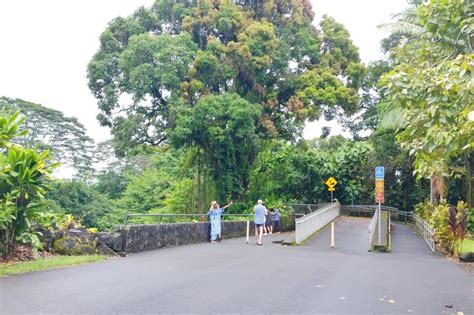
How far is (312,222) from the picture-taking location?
24375mm

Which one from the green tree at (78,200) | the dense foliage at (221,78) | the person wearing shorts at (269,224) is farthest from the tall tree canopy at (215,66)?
the green tree at (78,200)

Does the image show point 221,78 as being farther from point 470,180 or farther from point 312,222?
point 470,180

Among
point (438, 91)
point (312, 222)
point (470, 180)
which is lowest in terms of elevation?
point (312, 222)

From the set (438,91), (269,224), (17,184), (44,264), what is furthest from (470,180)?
(17,184)

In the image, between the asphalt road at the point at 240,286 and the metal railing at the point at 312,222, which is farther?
the metal railing at the point at 312,222

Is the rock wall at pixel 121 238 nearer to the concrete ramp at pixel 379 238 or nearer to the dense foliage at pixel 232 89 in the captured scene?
the dense foliage at pixel 232 89

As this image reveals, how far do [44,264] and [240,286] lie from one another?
161 inches

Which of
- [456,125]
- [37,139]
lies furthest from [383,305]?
[37,139]

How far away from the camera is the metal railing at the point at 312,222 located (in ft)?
67.8

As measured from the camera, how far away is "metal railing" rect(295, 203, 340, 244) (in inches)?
813

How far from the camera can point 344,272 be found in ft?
38.9

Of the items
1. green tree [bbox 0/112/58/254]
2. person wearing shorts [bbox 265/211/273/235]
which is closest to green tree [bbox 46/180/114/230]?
person wearing shorts [bbox 265/211/273/235]

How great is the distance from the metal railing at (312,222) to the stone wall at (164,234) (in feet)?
10.8

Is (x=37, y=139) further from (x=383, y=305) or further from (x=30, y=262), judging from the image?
(x=383, y=305)
